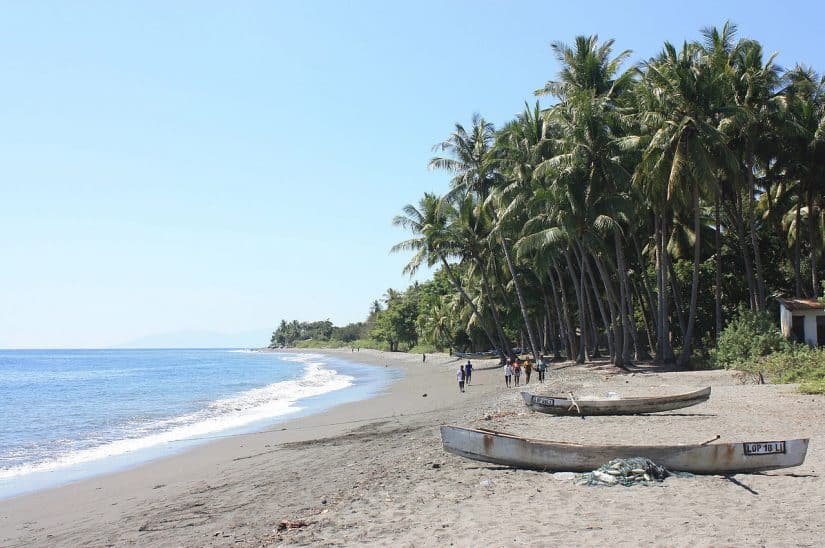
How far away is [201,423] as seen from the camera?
2275cm

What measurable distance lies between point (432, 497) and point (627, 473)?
263 cm

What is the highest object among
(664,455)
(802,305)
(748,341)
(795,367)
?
(802,305)

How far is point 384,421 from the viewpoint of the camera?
65.7 ft

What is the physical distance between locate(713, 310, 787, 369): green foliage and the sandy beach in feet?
22.4

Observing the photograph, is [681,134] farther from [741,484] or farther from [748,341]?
[741,484]

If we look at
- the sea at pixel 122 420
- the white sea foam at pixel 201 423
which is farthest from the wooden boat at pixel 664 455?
the white sea foam at pixel 201 423

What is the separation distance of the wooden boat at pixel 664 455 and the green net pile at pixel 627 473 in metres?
0.17

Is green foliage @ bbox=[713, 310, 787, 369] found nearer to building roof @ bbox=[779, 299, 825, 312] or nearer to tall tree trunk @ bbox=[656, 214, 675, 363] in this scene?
building roof @ bbox=[779, 299, 825, 312]

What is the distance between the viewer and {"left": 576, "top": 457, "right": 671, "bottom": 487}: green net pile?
8352 mm

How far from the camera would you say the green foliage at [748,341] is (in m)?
23.5

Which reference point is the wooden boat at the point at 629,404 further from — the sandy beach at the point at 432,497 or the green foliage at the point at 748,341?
the green foliage at the point at 748,341

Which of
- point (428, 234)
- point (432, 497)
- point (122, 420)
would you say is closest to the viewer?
point (432, 497)

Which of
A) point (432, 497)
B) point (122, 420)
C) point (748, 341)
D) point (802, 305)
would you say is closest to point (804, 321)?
point (802, 305)

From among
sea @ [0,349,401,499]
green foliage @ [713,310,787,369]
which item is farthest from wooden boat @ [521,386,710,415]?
sea @ [0,349,401,499]
